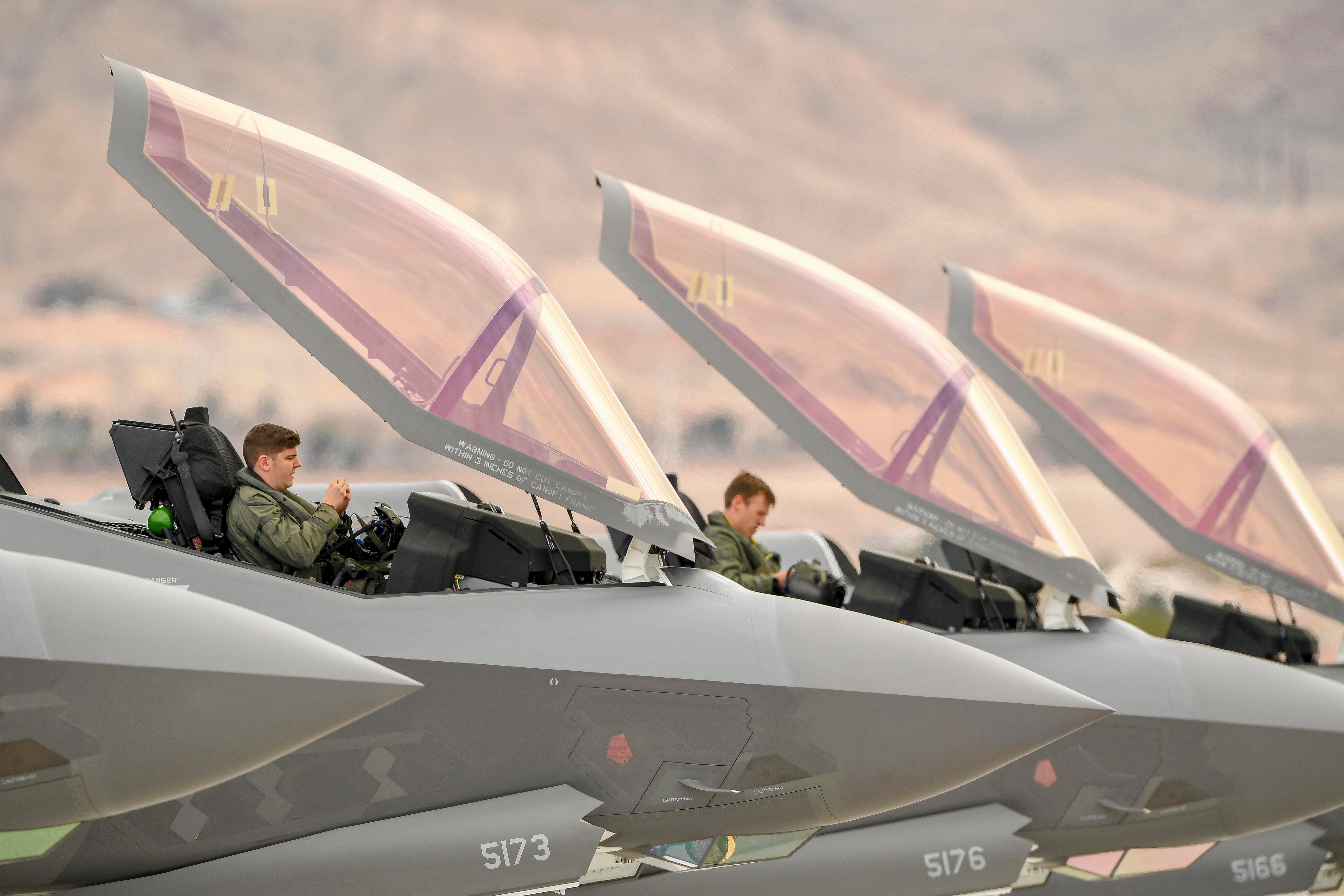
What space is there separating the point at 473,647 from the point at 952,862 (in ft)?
7.95

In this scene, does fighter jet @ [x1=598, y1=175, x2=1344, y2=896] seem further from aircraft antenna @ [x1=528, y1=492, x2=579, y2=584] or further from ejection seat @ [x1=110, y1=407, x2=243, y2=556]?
ejection seat @ [x1=110, y1=407, x2=243, y2=556]

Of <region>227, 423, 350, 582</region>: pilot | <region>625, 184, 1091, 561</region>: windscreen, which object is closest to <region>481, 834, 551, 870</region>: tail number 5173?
<region>227, 423, 350, 582</region>: pilot

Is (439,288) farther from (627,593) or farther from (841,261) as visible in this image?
(841,261)

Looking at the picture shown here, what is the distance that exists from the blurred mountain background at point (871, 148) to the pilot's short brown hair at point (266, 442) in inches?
407

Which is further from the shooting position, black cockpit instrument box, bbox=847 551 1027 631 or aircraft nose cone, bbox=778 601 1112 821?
black cockpit instrument box, bbox=847 551 1027 631

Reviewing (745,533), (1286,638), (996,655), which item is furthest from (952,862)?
(1286,638)

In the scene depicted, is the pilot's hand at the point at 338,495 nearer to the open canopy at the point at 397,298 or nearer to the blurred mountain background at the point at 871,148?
the open canopy at the point at 397,298

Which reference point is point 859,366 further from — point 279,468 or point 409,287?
point 279,468

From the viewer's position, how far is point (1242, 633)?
5.85 metres

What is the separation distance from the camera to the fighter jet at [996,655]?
13.8 feet

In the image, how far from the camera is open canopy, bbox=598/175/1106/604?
4027 mm

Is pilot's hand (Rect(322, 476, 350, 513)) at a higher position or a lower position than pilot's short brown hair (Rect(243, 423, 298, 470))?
lower

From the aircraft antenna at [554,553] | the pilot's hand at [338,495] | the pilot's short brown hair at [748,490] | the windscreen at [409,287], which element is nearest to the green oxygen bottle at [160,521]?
the pilot's hand at [338,495]

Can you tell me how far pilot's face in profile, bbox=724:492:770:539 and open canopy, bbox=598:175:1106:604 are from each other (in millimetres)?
927
